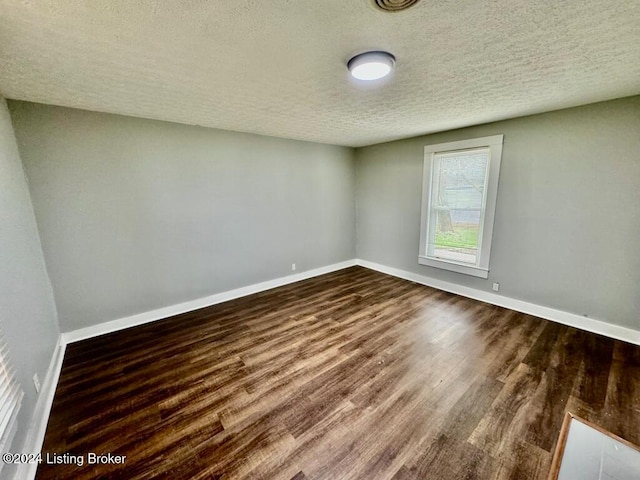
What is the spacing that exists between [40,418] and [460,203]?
4.82 m

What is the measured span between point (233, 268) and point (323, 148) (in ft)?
8.69

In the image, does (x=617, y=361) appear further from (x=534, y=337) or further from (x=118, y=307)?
(x=118, y=307)

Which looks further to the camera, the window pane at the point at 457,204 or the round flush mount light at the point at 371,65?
the window pane at the point at 457,204

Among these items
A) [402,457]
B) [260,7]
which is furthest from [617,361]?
[260,7]

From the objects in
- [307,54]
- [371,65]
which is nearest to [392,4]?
[371,65]

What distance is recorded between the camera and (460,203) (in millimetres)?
3773

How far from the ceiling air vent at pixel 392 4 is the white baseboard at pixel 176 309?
11.8 feet

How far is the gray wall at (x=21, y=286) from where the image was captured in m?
1.52

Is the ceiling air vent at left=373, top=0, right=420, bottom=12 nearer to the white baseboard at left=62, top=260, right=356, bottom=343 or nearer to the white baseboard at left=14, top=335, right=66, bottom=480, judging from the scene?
the white baseboard at left=14, top=335, right=66, bottom=480

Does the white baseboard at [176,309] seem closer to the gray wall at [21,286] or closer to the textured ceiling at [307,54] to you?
the gray wall at [21,286]

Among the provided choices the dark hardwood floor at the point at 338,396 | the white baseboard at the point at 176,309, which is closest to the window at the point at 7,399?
the dark hardwood floor at the point at 338,396

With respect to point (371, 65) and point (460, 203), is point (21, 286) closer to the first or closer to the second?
point (371, 65)

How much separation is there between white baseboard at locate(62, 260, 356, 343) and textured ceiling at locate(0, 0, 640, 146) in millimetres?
2321

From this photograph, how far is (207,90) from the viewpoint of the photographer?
214 centimetres
